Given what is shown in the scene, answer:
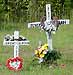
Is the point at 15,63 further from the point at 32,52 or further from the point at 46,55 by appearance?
the point at 32,52

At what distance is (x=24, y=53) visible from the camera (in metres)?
11.5

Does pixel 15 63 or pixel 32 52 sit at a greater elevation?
pixel 15 63

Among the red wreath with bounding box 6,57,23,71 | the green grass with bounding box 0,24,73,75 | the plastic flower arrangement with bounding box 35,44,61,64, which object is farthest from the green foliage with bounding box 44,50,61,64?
the red wreath with bounding box 6,57,23,71

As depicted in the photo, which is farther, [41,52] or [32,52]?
[32,52]

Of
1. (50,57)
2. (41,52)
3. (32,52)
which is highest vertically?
(41,52)

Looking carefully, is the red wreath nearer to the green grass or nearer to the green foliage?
the green grass

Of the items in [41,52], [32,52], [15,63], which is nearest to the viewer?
[15,63]

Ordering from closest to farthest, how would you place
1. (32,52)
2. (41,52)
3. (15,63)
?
(15,63)
(41,52)
(32,52)

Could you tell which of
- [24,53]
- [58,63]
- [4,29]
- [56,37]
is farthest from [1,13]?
[58,63]

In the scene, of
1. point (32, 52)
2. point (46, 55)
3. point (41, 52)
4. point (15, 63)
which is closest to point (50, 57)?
point (46, 55)

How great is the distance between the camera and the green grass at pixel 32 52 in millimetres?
8688

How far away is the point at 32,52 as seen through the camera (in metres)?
11.6

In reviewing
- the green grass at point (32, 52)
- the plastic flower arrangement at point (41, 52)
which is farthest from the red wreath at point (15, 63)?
the plastic flower arrangement at point (41, 52)

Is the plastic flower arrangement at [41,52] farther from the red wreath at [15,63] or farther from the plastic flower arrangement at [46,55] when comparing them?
the red wreath at [15,63]
